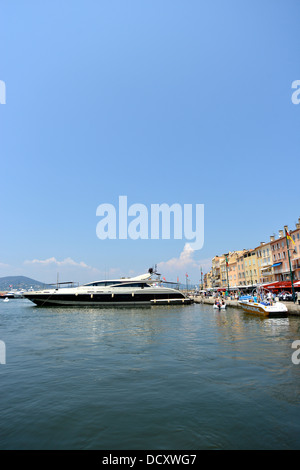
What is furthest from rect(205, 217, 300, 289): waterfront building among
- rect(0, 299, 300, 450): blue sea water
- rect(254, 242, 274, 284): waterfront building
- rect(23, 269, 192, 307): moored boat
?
rect(0, 299, 300, 450): blue sea water

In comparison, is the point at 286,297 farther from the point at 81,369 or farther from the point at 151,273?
the point at 81,369

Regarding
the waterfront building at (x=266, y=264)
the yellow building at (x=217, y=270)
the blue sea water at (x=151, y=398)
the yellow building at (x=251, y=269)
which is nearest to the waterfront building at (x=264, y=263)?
the waterfront building at (x=266, y=264)

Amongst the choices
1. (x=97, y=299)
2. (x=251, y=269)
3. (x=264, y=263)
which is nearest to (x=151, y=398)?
(x=97, y=299)

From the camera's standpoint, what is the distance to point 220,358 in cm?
1376

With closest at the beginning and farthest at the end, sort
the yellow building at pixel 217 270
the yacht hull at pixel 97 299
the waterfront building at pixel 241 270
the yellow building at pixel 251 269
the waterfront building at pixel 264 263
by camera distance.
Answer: the yacht hull at pixel 97 299 → the waterfront building at pixel 264 263 → the yellow building at pixel 251 269 → the waterfront building at pixel 241 270 → the yellow building at pixel 217 270

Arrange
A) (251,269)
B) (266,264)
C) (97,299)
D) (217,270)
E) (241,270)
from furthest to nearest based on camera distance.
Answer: (217,270)
(241,270)
(251,269)
(266,264)
(97,299)

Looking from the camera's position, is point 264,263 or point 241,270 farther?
point 241,270

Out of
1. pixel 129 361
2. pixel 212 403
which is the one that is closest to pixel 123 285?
pixel 129 361

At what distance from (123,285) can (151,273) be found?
9694mm

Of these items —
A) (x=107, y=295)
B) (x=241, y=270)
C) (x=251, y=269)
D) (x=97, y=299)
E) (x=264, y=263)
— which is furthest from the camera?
(x=241, y=270)

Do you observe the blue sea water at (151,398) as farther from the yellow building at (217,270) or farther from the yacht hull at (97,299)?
the yellow building at (217,270)

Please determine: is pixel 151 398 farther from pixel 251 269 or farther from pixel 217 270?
pixel 217 270

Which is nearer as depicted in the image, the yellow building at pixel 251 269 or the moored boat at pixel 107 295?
the moored boat at pixel 107 295

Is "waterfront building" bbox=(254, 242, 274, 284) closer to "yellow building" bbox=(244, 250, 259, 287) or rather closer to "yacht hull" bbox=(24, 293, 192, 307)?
"yellow building" bbox=(244, 250, 259, 287)
